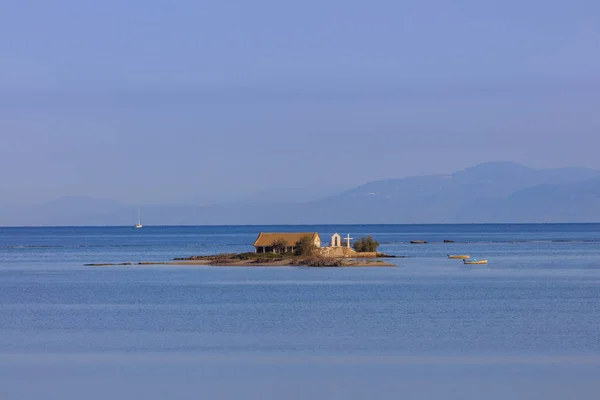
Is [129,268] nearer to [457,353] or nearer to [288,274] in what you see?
[288,274]

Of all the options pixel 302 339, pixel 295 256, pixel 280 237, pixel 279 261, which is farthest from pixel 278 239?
pixel 302 339

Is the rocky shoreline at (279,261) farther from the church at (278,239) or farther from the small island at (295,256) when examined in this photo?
the church at (278,239)

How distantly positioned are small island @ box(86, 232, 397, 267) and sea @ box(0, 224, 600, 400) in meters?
14.3

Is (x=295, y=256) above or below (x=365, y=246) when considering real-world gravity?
below

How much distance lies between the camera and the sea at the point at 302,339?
75.3 ft

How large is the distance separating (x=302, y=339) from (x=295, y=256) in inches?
1810

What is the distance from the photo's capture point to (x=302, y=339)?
30969 mm

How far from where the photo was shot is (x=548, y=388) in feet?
73.6

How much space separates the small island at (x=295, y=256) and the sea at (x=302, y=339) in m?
14.3

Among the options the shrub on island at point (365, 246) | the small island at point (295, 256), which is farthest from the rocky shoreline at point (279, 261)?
the shrub on island at point (365, 246)

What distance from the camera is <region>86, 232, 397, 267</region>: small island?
Result: 74.2m

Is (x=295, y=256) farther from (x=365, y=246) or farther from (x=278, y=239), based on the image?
(x=365, y=246)

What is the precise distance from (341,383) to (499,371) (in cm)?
378

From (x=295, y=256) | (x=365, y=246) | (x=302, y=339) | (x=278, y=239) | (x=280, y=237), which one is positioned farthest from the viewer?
(x=365, y=246)
